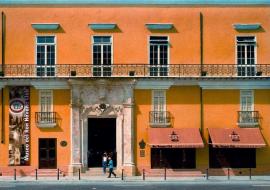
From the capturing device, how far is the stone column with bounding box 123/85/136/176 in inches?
1684

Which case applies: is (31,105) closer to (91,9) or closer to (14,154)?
(14,154)

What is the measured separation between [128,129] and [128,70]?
3990 mm

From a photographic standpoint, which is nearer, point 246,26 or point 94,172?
point 94,172

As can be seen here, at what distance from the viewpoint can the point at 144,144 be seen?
43.1 m

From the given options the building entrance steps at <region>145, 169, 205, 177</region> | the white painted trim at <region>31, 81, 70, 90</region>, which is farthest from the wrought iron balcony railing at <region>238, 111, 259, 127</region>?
the white painted trim at <region>31, 81, 70, 90</region>

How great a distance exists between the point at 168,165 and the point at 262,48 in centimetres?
1032

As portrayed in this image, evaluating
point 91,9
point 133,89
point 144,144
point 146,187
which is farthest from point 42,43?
point 146,187

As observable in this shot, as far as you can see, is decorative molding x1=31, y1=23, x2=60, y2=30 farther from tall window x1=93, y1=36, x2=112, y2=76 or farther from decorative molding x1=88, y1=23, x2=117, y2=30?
tall window x1=93, y1=36, x2=112, y2=76

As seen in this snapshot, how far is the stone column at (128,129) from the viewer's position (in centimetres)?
4278

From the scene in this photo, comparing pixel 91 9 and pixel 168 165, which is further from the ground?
pixel 91 9

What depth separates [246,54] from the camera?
44031mm

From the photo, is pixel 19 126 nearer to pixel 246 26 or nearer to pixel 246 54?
pixel 246 54

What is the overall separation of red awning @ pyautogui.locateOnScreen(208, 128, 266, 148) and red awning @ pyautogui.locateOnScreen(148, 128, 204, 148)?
1.06m

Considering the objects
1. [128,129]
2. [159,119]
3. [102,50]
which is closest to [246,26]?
[159,119]
